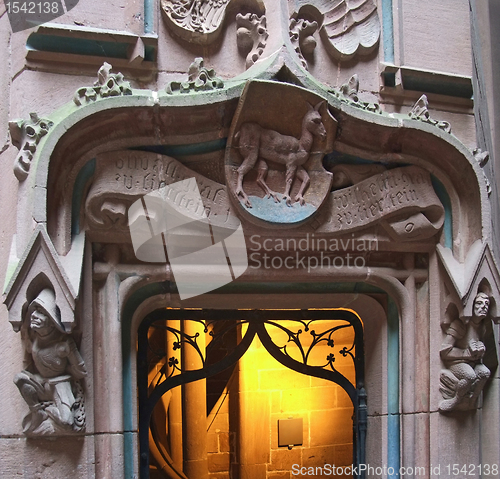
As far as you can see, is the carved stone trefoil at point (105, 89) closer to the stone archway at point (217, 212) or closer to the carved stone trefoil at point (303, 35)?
the stone archway at point (217, 212)

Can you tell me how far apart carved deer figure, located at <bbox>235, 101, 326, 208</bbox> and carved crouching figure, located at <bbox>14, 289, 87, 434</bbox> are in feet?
3.08

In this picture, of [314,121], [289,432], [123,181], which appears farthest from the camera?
[289,432]

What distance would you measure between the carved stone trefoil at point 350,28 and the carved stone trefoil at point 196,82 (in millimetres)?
709

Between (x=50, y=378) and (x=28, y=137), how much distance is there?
3.11 feet

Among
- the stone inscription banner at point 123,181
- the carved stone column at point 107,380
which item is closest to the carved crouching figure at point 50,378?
the carved stone column at point 107,380

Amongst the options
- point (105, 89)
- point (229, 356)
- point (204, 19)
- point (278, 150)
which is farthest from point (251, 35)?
point (229, 356)

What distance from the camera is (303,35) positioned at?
345 cm

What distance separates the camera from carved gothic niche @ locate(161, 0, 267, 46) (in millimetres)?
3309

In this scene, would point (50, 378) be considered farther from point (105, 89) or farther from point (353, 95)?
point (353, 95)

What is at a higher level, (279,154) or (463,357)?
(279,154)

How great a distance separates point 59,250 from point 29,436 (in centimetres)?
74

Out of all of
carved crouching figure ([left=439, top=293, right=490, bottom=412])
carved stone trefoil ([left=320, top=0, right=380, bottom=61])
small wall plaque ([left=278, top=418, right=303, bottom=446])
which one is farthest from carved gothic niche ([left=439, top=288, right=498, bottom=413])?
small wall plaque ([left=278, top=418, right=303, bottom=446])

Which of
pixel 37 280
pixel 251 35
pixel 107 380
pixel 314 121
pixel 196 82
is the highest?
pixel 251 35

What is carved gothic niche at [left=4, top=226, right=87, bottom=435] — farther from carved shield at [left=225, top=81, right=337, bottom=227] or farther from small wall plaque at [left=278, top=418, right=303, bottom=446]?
small wall plaque at [left=278, top=418, right=303, bottom=446]
